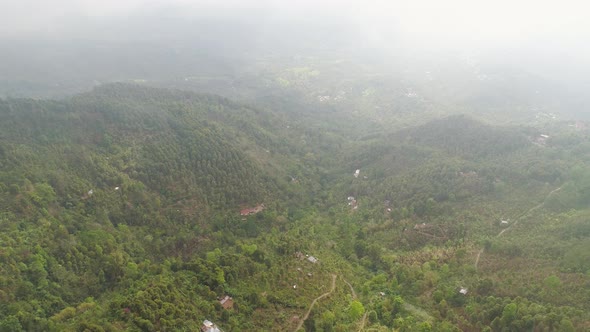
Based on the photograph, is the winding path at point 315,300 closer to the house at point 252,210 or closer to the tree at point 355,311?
the tree at point 355,311

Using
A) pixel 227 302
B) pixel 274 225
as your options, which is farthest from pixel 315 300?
pixel 274 225

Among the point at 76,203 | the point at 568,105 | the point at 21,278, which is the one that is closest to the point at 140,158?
the point at 76,203

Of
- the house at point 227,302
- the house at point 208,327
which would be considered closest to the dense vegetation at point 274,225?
the house at point 208,327

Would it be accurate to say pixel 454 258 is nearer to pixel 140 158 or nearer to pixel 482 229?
pixel 482 229

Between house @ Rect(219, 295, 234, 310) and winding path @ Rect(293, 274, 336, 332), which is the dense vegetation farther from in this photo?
house @ Rect(219, 295, 234, 310)

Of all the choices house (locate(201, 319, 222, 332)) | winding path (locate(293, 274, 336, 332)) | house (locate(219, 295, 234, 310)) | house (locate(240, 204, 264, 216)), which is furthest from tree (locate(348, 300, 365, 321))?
house (locate(240, 204, 264, 216))
